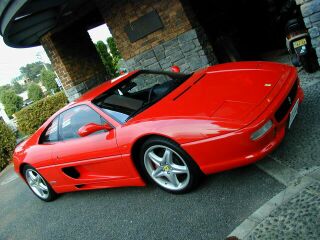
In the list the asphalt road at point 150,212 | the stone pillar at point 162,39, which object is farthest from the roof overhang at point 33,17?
the asphalt road at point 150,212

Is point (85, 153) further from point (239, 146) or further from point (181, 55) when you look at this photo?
point (181, 55)

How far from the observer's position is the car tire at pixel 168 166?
3615 millimetres

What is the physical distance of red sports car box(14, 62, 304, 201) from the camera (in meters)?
3.33

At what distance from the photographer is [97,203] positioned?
194 inches

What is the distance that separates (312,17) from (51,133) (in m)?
4.12

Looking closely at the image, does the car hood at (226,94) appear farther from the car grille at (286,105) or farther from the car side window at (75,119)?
the car side window at (75,119)

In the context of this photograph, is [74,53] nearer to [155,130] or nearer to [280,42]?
[280,42]

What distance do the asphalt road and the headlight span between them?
0.54 m

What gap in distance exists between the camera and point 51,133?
17.1ft

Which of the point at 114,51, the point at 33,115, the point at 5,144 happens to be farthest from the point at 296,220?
the point at 114,51

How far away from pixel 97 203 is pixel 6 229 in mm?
1597

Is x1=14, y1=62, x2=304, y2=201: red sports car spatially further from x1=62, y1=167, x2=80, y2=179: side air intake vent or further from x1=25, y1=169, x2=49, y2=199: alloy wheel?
x1=25, y1=169, x2=49, y2=199: alloy wheel

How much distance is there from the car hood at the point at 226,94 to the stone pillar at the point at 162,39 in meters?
3.67

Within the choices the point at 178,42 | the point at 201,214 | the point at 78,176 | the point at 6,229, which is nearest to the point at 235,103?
the point at 201,214
